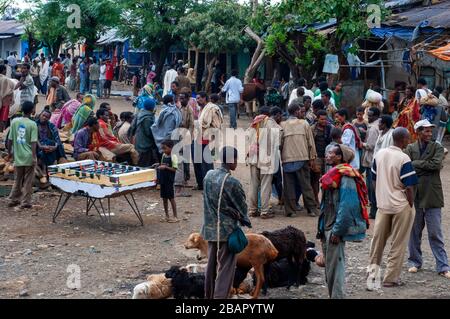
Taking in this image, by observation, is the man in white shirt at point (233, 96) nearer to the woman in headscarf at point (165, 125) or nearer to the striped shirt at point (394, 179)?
the woman in headscarf at point (165, 125)

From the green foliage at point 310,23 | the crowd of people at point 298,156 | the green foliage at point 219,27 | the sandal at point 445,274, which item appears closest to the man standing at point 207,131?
the crowd of people at point 298,156

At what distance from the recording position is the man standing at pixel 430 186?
26.8 ft

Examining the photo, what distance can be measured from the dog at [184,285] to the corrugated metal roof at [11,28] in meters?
38.9

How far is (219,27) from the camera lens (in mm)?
24453

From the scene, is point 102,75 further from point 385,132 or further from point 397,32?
point 385,132

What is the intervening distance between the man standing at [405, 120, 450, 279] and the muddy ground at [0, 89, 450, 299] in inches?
13.5

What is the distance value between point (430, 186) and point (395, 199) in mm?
713

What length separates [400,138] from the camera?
7699mm

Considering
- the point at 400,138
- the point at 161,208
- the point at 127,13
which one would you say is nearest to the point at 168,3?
the point at 127,13

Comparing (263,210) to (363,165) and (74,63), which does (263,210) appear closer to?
(363,165)

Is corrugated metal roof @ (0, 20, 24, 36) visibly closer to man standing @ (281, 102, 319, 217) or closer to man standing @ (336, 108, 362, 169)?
man standing @ (281, 102, 319, 217)

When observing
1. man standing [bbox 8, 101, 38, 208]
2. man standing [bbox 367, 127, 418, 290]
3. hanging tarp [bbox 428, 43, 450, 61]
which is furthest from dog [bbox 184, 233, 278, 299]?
hanging tarp [bbox 428, 43, 450, 61]

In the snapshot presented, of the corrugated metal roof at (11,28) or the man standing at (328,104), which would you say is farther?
the corrugated metal roof at (11,28)

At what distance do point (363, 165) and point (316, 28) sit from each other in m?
9.89
